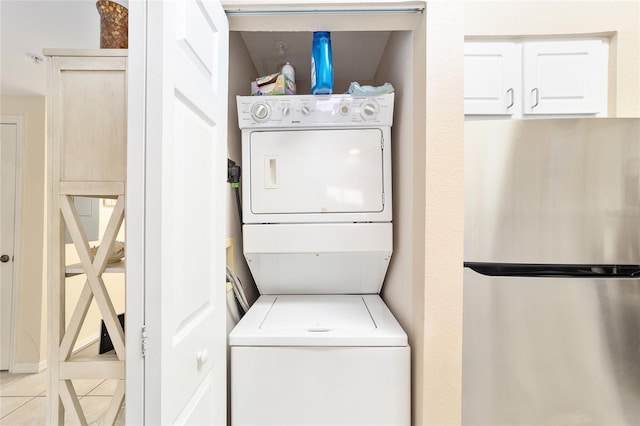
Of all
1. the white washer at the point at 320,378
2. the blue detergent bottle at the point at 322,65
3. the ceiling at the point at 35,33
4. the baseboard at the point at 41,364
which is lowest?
the white washer at the point at 320,378

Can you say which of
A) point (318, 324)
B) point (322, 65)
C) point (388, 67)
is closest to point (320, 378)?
point (318, 324)

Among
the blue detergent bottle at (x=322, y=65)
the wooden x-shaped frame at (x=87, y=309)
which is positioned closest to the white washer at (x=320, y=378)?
the wooden x-shaped frame at (x=87, y=309)

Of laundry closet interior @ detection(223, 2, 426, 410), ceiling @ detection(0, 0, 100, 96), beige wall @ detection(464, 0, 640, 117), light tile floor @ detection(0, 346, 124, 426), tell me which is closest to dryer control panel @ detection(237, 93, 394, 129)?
laundry closet interior @ detection(223, 2, 426, 410)

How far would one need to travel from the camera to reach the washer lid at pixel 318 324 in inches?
50.3

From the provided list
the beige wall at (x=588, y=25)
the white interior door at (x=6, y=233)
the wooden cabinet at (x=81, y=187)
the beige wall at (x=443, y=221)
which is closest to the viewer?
the white interior door at (x=6, y=233)

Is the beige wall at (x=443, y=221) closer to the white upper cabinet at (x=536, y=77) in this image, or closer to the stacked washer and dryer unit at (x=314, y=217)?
the stacked washer and dryer unit at (x=314, y=217)

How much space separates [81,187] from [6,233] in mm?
263

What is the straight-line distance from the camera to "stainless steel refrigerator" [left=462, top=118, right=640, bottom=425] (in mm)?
1253

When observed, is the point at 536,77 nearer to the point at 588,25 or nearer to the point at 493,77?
the point at 493,77

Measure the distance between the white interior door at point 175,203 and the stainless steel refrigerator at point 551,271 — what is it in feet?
3.34

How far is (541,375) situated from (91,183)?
1.73 m

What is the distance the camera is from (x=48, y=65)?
643mm

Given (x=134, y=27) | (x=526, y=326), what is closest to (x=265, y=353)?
(x=526, y=326)

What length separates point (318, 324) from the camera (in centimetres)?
140
